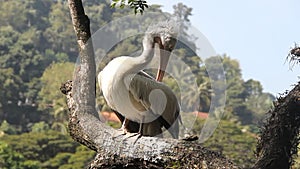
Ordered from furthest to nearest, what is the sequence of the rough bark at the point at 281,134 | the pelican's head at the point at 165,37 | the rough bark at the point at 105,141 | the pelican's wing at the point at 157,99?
the rough bark at the point at 281,134 < the pelican's wing at the point at 157,99 < the pelican's head at the point at 165,37 < the rough bark at the point at 105,141

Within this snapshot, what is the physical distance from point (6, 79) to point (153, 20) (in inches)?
1599

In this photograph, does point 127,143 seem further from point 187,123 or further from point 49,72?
point 49,72

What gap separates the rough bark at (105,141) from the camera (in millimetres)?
2398

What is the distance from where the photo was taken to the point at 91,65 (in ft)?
10.1

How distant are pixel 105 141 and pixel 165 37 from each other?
0.75 meters

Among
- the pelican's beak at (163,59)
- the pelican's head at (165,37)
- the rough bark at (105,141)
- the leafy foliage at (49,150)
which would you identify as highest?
the pelican's head at (165,37)

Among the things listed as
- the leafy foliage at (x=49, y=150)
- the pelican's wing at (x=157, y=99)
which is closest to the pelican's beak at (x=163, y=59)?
the pelican's wing at (x=157, y=99)

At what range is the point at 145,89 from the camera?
3480 millimetres

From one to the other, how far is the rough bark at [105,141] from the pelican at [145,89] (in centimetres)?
26

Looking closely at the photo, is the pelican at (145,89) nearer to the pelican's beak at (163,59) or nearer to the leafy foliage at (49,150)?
the pelican's beak at (163,59)

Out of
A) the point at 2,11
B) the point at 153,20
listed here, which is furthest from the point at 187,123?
the point at 2,11

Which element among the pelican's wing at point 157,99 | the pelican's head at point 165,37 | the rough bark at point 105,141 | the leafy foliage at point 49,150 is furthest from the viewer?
the leafy foliage at point 49,150

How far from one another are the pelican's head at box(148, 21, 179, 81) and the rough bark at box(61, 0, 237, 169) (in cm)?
36

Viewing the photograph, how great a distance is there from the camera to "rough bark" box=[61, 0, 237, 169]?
2398mm
